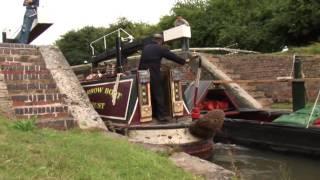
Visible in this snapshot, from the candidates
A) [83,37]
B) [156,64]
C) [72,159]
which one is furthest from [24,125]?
[83,37]

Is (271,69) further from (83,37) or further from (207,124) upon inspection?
(83,37)

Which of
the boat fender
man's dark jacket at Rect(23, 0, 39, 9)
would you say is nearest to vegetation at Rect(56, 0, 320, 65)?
the boat fender

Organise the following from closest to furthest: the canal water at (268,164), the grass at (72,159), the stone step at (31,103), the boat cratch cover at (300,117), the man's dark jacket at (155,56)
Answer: the grass at (72,159), the stone step at (31,103), the canal water at (268,164), the man's dark jacket at (155,56), the boat cratch cover at (300,117)

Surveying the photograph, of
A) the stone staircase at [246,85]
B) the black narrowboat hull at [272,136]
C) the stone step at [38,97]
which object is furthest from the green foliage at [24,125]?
the stone staircase at [246,85]

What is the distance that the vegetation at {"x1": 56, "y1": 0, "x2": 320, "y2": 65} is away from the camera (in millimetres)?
22438

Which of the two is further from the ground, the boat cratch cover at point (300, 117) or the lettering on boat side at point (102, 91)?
the lettering on boat side at point (102, 91)

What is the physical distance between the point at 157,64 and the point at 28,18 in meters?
4.52

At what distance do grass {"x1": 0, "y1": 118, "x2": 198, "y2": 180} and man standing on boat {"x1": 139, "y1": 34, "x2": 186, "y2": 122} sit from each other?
330 cm

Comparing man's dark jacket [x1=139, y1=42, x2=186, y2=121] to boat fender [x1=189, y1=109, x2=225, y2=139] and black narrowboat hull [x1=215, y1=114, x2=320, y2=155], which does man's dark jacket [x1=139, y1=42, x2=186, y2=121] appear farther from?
black narrowboat hull [x1=215, y1=114, x2=320, y2=155]

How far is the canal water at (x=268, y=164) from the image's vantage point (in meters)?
9.91

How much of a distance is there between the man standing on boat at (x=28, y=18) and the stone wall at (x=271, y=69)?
8429 millimetres

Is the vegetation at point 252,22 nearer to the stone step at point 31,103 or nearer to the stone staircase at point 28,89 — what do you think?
the stone staircase at point 28,89

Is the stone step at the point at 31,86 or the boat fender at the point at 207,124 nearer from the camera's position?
the stone step at the point at 31,86

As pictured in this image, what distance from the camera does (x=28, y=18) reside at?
13.5m
